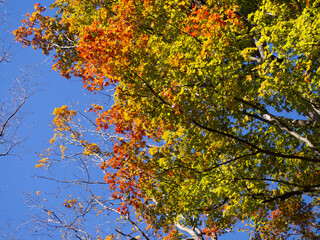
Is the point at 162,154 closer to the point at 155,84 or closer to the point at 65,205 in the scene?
the point at 155,84

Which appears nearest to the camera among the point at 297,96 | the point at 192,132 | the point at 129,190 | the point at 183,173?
the point at 297,96

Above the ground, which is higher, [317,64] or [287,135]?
[317,64]

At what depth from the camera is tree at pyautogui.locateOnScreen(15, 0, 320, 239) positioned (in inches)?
235

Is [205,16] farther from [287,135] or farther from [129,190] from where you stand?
[129,190]

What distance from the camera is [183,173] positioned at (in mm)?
7543

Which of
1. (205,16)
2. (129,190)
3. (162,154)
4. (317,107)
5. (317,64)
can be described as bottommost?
(129,190)

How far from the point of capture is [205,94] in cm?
643

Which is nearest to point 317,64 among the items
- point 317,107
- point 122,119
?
point 317,107

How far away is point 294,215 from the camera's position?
38.1ft

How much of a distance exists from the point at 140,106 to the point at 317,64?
5155mm

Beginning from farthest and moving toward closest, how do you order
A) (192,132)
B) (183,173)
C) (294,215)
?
(294,215), (183,173), (192,132)

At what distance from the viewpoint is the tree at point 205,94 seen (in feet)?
19.6

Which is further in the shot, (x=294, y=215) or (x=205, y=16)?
(x=294, y=215)

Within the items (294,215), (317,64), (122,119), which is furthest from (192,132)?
(294,215)
